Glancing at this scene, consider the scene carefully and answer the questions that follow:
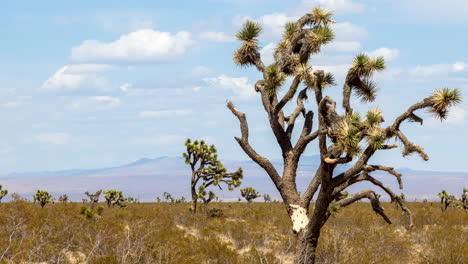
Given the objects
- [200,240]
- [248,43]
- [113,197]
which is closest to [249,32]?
[248,43]

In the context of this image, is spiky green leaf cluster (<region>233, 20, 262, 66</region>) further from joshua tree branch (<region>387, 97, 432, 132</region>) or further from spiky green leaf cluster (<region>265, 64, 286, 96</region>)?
joshua tree branch (<region>387, 97, 432, 132</region>)

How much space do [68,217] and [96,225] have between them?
1.03 metres

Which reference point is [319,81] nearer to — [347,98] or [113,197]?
[347,98]

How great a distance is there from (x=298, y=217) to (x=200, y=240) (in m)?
4.77

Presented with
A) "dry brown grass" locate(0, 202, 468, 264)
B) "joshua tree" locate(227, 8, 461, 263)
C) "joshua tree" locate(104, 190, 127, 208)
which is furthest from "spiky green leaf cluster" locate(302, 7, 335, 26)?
"joshua tree" locate(104, 190, 127, 208)

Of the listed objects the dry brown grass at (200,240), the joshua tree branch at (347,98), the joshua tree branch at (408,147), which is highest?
the joshua tree branch at (347,98)

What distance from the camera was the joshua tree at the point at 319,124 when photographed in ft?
44.2

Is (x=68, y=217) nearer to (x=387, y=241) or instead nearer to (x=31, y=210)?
(x=31, y=210)

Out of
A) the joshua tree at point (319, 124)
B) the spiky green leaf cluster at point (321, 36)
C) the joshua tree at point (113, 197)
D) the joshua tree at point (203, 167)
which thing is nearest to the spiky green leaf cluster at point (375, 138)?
the joshua tree at point (319, 124)

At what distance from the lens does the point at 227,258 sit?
16.9 m

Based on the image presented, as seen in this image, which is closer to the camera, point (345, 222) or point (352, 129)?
point (352, 129)

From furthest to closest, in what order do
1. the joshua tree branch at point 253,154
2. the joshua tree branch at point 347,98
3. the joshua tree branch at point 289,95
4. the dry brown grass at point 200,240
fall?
the joshua tree branch at point 253,154 → the joshua tree branch at point 289,95 → the joshua tree branch at point 347,98 → the dry brown grass at point 200,240

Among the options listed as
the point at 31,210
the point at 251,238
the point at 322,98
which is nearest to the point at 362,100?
the point at 322,98

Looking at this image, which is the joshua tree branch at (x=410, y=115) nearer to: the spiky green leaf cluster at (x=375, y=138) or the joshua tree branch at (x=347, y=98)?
the spiky green leaf cluster at (x=375, y=138)
